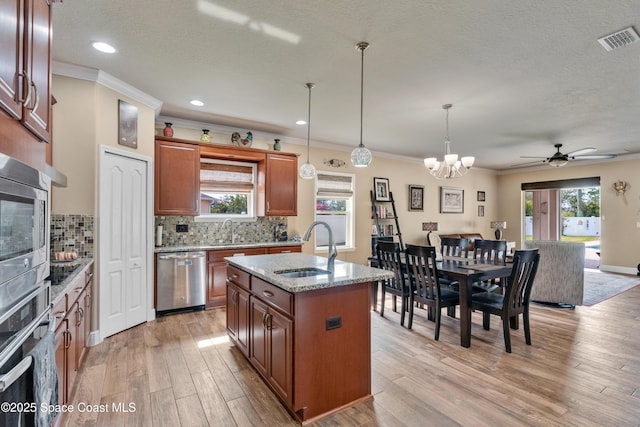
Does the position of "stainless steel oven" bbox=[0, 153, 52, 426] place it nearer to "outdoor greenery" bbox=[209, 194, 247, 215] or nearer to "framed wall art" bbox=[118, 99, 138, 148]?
"framed wall art" bbox=[118, 99, 138, 148]

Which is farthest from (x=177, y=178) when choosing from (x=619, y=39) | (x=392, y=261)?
(x=619, y=39)

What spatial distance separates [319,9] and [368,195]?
4.74 metres

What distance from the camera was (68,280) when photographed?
6.43 feet

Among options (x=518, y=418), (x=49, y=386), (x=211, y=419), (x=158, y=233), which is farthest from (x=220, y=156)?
(x=518, y=418)

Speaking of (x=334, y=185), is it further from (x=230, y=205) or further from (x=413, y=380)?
(x=413, y=380)

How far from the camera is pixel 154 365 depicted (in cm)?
271

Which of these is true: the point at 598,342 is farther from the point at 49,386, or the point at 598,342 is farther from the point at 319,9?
the point at 49,386

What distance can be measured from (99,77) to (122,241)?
1.70 m

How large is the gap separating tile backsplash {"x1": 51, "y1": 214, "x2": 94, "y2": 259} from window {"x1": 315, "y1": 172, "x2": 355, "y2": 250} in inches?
142

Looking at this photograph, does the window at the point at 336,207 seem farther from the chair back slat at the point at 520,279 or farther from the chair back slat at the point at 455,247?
the chair back slat at the point at 520,279

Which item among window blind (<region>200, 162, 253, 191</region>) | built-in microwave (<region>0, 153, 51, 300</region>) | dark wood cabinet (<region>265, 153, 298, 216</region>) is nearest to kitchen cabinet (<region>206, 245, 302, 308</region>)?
dark wood cabinet (<region>265, 153, 298, 216</region>)

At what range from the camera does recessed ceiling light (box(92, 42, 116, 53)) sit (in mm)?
2602

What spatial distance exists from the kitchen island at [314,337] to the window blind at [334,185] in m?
3.59

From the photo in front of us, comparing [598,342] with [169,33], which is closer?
[169,33]
